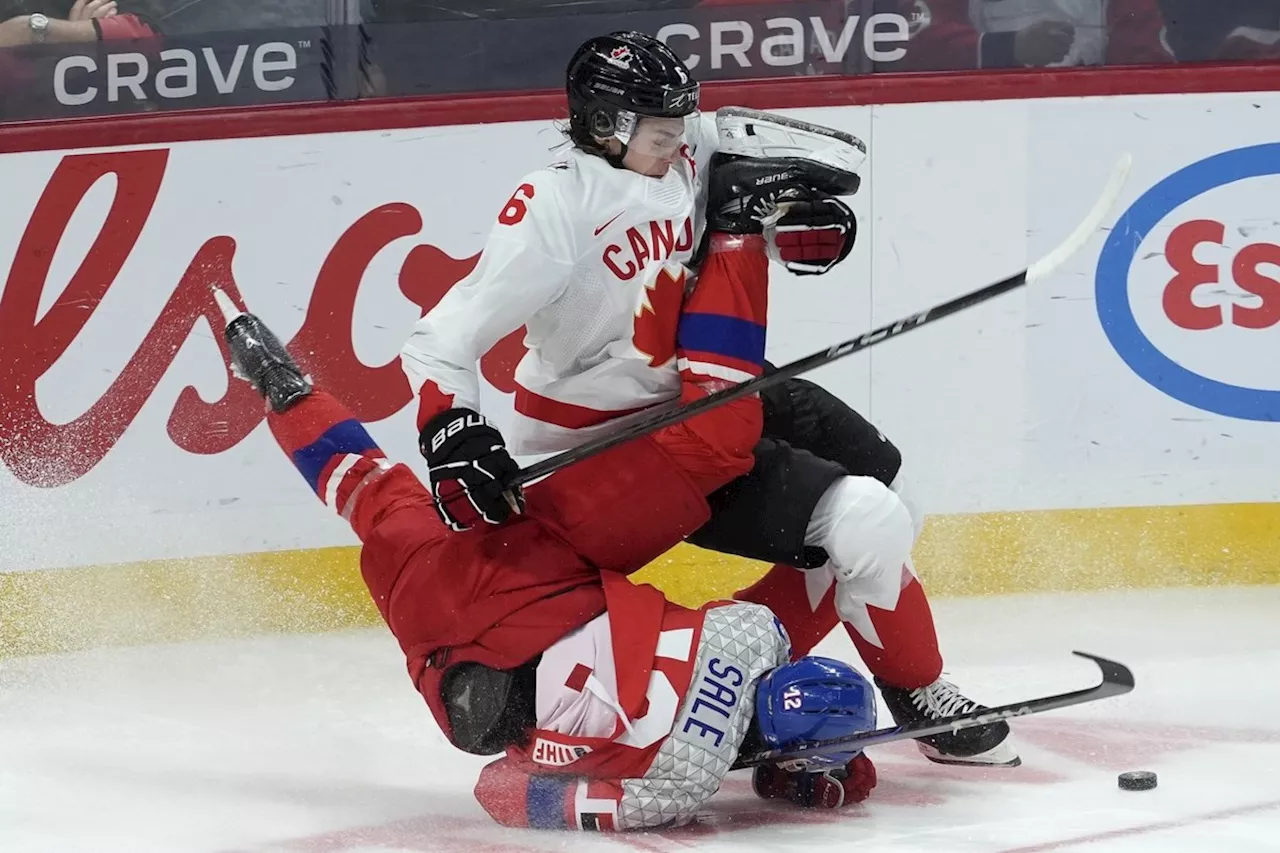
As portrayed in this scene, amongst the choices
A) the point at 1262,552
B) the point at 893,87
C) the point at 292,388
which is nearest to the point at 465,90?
the point at 893,87

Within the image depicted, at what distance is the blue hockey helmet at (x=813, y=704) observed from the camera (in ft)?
7.57

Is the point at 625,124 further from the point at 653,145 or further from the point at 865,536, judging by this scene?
the point at 865,536

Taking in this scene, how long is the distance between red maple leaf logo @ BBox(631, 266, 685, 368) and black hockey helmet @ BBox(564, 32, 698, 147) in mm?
210

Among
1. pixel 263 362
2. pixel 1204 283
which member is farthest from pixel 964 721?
pixel 1204 283

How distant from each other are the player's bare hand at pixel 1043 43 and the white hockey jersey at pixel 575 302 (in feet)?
4.64

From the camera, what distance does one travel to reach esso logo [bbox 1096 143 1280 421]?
3.71m

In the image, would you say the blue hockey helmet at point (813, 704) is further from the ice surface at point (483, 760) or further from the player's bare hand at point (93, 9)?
the player's bare hand at point (93, 9)

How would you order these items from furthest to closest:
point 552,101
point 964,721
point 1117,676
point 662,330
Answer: point 552,101, point 662,330, point 964,721, point 1117,676

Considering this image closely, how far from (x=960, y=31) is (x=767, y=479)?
1.62 metres

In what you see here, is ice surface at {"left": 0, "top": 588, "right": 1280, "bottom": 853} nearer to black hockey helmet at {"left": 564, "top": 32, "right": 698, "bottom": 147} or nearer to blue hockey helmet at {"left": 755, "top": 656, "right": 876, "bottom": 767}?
blue hockey helmet at {"left": 755, "top": 656, "right": 876, "bottom": 767}

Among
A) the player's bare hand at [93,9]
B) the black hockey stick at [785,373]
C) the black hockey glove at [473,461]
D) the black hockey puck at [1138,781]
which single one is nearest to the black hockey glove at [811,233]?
the black hockey stick at [785,373]

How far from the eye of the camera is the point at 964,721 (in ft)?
7.71

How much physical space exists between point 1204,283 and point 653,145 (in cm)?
172

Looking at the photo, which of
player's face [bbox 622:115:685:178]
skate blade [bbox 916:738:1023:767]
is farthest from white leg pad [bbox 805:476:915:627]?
player's face [bbox 622:115:685:178]
